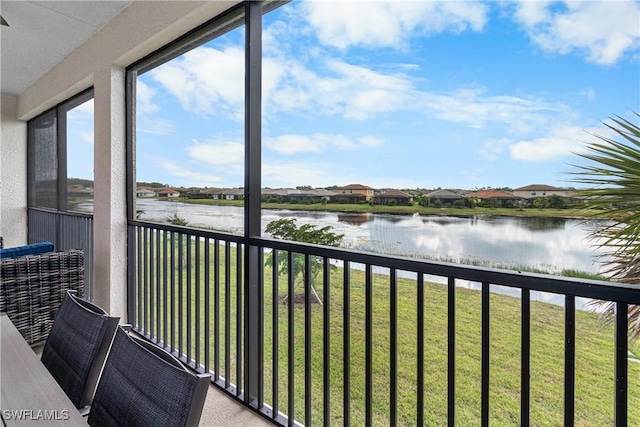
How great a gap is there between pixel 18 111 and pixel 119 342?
6.08 m

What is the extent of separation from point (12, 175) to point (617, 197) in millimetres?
6822

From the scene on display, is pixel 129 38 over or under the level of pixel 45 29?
under

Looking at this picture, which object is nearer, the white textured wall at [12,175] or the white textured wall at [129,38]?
the white textured wall at [129,38]

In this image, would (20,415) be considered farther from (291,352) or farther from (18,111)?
(18,111)

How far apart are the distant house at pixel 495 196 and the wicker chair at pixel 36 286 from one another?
248 cm

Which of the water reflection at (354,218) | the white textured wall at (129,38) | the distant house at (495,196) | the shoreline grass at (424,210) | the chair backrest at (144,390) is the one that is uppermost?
the white textured wall at (129,38)

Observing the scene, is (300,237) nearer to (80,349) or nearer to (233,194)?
(233,194)

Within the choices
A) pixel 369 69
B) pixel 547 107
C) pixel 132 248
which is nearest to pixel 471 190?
pixel 547 107

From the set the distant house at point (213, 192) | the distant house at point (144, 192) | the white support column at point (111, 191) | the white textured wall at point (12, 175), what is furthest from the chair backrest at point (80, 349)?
the white textured wall at point (12, 175)

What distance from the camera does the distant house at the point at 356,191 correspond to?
65.2 inches

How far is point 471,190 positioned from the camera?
1.36 metres

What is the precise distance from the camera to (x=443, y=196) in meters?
1.42

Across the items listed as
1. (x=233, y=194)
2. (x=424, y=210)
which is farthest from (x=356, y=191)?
(x=233, y=194)

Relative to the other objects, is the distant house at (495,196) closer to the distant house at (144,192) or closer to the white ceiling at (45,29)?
the distant house at (144,192)
